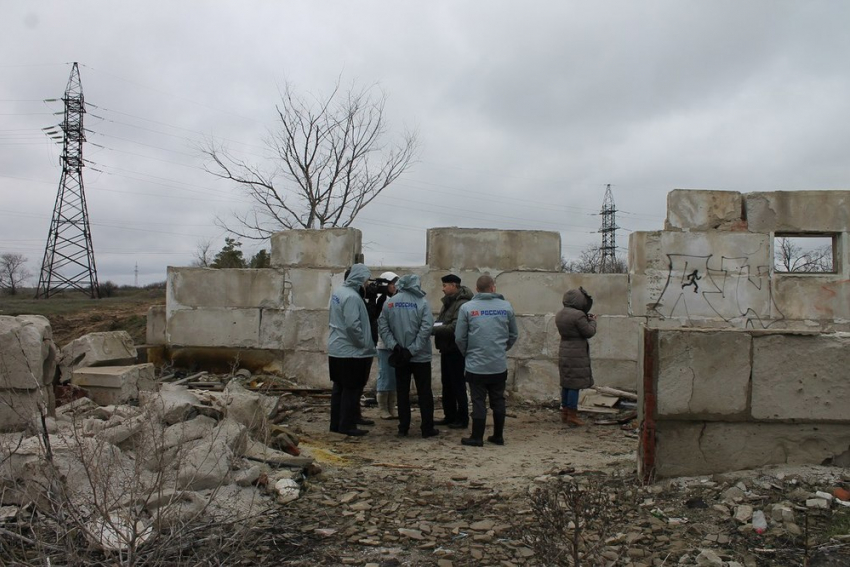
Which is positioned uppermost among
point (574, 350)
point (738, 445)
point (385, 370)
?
point (574, 350)

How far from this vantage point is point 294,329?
8.74 meters

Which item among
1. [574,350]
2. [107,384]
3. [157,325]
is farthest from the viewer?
[157,325]

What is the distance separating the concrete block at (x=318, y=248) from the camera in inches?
341

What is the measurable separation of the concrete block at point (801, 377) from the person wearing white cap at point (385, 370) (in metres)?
3.64

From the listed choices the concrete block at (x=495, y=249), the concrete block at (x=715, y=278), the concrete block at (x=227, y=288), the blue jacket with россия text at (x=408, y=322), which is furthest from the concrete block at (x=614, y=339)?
the concrete block at (x=227, y=288)

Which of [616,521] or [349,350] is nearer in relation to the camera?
[616,521]

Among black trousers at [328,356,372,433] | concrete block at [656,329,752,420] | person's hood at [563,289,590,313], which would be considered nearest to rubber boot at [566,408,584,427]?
person's hood at [563,289,590,313]

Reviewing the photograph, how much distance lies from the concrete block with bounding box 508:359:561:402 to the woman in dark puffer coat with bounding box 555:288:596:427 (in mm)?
1081

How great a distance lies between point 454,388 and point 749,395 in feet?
10.3

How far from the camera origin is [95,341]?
7.49 metres

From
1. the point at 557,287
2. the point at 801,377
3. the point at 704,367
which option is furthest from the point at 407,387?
the point at 801,377

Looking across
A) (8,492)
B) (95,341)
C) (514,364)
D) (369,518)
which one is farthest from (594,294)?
(8,492)

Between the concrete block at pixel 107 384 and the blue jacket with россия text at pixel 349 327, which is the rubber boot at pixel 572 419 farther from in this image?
the concrete block at pixel 107 384

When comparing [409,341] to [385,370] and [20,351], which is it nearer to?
[385,370]
